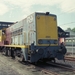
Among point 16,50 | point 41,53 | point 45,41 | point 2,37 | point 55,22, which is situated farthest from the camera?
point 2,37

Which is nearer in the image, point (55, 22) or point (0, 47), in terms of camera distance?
point (55, 22)

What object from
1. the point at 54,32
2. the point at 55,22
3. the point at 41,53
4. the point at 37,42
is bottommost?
the point at 41,53

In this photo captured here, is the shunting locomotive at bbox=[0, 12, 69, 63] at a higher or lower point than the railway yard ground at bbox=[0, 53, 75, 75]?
higher

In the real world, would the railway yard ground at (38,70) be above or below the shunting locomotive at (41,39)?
below

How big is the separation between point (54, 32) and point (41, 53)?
2063 mm

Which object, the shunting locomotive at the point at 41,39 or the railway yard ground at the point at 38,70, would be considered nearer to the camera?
the railway yard ground at the point at 38,70

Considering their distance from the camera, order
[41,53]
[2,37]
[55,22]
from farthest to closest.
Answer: [2,37] < [55,22] < [41,53]

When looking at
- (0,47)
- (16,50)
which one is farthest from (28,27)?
(0,47)

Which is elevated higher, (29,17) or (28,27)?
(29,17)

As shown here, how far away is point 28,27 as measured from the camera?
38.2 ft

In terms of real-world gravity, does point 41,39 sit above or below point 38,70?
above

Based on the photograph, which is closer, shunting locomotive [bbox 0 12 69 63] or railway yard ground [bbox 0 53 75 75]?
railway yard ground [bbox 0 53 75 75]

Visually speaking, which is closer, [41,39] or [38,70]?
[38,70]

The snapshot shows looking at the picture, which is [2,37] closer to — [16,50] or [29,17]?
[16,50]
